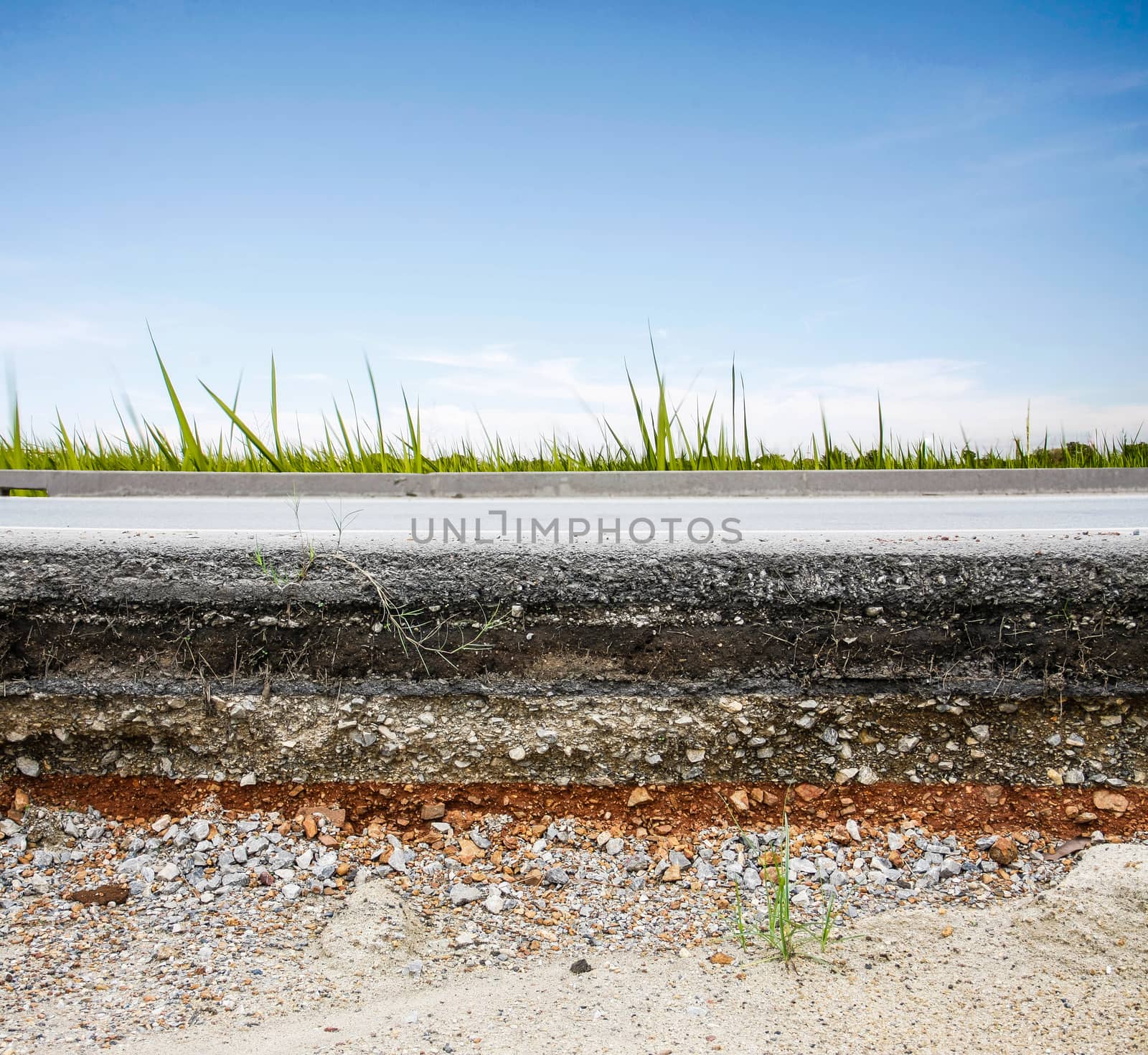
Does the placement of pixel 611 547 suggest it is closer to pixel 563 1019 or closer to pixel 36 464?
pixel 563 1019

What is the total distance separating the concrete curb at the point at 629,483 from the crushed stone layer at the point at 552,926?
5.07 metres

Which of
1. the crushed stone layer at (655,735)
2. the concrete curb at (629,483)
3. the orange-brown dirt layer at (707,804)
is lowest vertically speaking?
the orange-brown dirt layer at (707,804)

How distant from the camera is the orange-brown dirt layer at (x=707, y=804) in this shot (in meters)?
3.23

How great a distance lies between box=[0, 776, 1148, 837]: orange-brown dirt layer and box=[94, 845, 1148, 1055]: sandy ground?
0.42 m

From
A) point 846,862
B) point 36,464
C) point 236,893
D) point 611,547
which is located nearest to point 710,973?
point 846,862

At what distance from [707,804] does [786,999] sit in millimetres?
896

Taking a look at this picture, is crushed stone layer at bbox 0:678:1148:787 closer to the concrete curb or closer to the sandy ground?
the sandy ground

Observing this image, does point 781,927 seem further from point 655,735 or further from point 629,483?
point 629,483

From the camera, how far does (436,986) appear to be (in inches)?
100

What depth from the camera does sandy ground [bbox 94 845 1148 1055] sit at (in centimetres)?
229

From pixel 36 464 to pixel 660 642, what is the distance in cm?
1023

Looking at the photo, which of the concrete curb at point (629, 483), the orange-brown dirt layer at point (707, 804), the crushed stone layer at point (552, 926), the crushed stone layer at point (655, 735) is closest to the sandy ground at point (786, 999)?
the crushed stone layer at point (552, 926)

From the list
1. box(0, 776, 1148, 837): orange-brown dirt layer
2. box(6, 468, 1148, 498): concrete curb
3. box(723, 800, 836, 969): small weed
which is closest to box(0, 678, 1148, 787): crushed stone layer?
box(0, 776, 1148, 837): orange-brown dirt layer

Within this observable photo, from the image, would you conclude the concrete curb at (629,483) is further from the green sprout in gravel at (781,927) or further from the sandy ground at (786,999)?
the sandy ground at (786,999)
